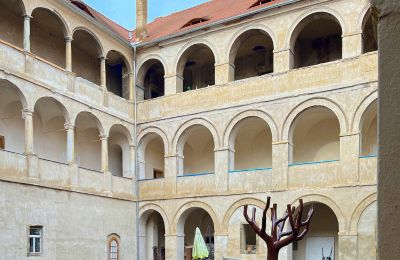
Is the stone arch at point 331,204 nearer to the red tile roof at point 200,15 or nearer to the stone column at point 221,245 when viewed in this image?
the stone column at point 221,245

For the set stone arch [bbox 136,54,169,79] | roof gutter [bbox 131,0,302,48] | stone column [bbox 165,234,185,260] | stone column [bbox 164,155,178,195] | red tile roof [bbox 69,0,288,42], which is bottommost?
stone column [bbox 165,234,185,260]

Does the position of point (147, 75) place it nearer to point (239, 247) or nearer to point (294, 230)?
point (239, 247)

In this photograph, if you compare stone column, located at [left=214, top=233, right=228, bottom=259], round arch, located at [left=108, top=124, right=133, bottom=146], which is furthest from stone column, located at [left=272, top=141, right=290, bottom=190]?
round arch, located at [left=108, top=124, right=133, bottom=146]

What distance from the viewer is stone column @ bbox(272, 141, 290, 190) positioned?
60.9 ft

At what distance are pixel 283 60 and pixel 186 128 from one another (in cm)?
521

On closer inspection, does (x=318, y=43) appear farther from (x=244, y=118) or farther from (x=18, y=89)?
(x=18, y=89)

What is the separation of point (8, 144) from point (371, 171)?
44.5 ft

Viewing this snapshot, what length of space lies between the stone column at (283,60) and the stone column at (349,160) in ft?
12.1

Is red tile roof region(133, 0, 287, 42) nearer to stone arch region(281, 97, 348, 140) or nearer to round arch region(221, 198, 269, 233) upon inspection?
stone arch region(281, 97, 348, 140)

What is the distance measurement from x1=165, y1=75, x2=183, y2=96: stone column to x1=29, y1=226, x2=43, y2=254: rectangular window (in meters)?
8.34

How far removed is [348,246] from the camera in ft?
56.2

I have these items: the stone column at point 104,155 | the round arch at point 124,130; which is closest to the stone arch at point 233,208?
the stone column at point 104,155

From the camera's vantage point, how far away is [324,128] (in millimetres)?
21281

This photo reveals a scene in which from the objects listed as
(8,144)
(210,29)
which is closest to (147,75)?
(210,29)
